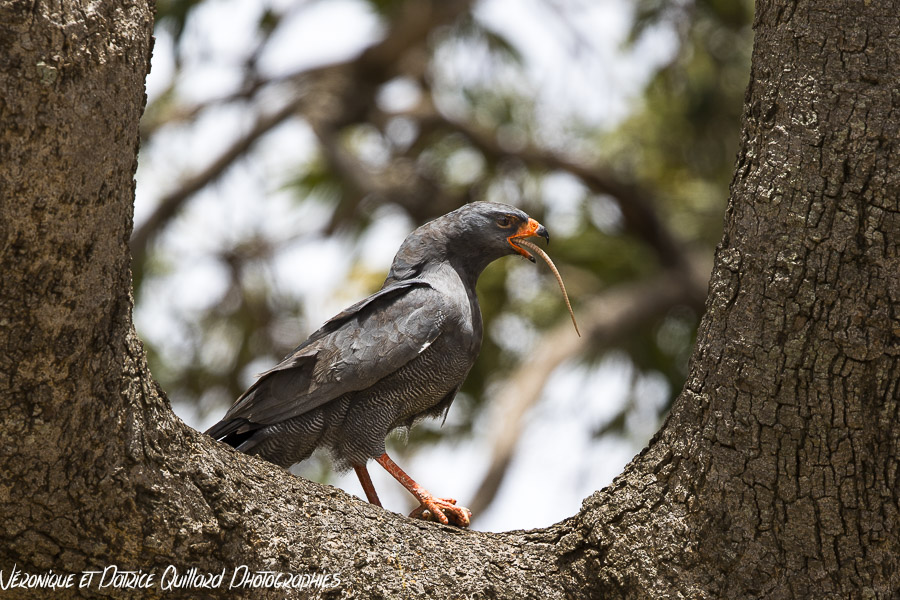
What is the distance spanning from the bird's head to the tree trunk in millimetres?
1518

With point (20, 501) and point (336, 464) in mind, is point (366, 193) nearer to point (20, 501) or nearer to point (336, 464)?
point (336, 464)

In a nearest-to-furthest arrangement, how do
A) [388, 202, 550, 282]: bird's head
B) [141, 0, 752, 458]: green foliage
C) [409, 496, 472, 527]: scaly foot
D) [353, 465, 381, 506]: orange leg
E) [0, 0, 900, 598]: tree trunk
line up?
[0, 0, 900, 598]: tree trunk → [409, 496, 472, 527]: scaly foot → [353, 465, 381, 506]: orange leg → [388, 202, 550, 282]: bird's head → [141, 0, 752, 458]: green foliage

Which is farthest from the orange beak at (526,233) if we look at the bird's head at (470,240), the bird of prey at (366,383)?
the bird of prey at (366,383)

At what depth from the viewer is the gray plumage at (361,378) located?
426 cm

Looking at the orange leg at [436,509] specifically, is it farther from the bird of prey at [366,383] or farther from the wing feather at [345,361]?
the wing feather at [345,361]

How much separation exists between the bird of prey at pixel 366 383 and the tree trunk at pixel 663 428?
884 mm

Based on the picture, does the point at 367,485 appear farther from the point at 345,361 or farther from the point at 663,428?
the point at 663,428

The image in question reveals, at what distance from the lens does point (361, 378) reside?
4.25 meters

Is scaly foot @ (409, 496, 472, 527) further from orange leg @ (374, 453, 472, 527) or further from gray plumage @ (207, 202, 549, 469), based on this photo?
gray plumage @ (207, 202, 549, 469)

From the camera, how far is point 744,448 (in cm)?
316

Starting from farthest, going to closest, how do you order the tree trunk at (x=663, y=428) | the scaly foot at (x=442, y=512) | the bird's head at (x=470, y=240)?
the bird's head at (x=470, y=240), the scaly foot at (x=442, y=512), the tree trunk at (x=663, y=428)

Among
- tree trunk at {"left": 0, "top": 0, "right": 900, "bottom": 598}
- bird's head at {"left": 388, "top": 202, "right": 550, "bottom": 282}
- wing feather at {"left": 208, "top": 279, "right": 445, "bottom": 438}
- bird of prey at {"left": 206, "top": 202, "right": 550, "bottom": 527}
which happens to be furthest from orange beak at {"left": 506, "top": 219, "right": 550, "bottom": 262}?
tree trunk at {"left": 0, "top": 0, "right": 900, "bottom": 598}

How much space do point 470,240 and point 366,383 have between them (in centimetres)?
89

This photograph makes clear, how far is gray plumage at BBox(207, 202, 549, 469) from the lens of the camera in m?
4.26
